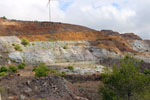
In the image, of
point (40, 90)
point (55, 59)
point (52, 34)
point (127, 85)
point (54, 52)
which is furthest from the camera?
point (52, 34)

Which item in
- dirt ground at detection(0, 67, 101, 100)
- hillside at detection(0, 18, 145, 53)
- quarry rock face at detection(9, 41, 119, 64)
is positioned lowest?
dirt ground at detection(0, 67, 101, 100)

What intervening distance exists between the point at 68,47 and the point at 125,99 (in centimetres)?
2945

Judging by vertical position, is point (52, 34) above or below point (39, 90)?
above

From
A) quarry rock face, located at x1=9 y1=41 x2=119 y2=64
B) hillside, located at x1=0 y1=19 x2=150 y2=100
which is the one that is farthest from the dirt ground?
quarry rock face, located at x1=9 y1=41 x2=119 y2=64

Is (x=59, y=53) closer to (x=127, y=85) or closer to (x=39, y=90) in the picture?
(x=39, y=90)

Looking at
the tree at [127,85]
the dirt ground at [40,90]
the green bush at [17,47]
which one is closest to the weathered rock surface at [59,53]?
the green bush at [17,47]

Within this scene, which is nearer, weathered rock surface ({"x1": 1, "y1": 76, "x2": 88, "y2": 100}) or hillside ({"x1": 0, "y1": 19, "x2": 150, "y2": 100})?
weathered rock surface ({"x1": 1, "y1": 76, "x2": 88, "y2": 100})

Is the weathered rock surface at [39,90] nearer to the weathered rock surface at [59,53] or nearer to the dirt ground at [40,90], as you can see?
the dirt ground at [40,90]

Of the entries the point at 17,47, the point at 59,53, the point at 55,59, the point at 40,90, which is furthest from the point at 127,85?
the point at 17,47

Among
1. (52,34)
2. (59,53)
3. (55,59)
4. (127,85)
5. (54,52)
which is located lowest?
(127,85)

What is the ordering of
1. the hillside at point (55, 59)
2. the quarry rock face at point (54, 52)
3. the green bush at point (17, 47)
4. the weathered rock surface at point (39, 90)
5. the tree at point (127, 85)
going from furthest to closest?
the green bush at point (17, 47) → the quarry rock face at point (54, 52) → the hillside at point (55, 59) → the weathered rock surface at point (39, 90) → the tree at point (127, 85)

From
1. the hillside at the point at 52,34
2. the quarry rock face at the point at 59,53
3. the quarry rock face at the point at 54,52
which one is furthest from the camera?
the hillside at the point at 52,34

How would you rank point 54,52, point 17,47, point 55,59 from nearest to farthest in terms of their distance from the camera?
Answer: point 17,47, point 55,59, point 54,52

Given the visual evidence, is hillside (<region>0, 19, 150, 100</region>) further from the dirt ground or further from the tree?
the tree
